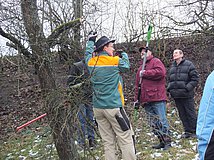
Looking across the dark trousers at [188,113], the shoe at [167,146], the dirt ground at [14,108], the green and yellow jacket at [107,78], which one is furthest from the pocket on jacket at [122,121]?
the dirt ground at [14,108]

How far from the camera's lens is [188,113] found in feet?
20.9

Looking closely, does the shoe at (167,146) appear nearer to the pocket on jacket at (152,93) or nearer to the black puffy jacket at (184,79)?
the pocket on jacket at (152,93)

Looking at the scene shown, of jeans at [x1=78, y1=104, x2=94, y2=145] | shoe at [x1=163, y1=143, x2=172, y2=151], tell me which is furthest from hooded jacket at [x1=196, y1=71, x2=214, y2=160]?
shoe at [x1=163, y1=143, x2=172, y2=151]

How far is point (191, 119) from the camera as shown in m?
6.40

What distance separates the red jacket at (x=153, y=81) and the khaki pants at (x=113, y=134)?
1.36 m

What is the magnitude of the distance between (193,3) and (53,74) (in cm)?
759

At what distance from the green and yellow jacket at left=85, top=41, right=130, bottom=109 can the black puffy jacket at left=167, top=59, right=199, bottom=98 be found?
2066 millimetres

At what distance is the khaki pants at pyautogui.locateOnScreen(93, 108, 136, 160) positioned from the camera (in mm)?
4324

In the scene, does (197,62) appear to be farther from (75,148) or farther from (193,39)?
(75,148)

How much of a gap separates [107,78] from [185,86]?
2.27m

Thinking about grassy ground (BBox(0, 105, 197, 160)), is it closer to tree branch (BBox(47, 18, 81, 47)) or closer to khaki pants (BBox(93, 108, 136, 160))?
khaki pants (BBox(93, 108, 136, 160))

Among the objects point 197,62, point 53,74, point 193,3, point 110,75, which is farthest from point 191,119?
point 197,62

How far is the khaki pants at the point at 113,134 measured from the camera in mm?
4324

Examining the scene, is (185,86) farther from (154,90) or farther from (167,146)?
(167,146)
